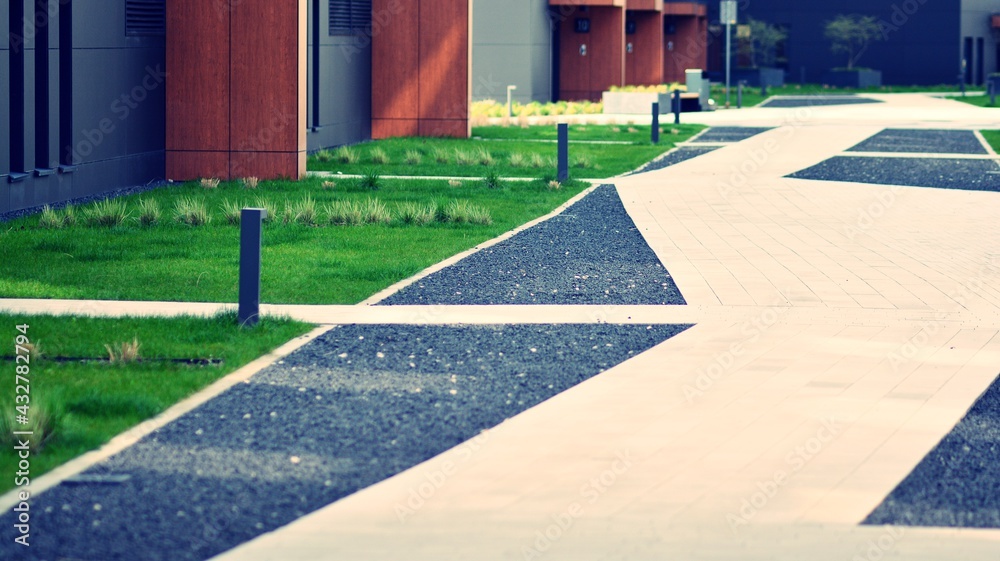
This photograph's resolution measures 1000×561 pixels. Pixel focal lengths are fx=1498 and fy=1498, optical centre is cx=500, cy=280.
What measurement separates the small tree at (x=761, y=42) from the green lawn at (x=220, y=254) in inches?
2338

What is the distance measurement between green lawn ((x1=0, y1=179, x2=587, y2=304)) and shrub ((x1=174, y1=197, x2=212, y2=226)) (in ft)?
0.35

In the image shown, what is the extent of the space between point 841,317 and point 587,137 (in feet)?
75.2

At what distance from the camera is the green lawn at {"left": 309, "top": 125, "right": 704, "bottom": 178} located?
24.2m

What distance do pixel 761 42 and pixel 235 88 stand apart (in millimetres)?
58145

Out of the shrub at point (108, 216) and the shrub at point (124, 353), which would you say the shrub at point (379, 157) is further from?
the shrub at point (124, 353)

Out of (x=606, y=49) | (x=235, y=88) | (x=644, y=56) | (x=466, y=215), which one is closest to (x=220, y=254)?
(x=466, y=215)

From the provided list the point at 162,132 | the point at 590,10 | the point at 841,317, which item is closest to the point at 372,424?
the point at 841,317

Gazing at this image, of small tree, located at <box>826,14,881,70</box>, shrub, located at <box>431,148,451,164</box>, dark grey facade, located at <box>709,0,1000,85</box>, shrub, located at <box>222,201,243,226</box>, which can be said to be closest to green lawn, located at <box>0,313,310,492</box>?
shrub, located at <box>222,201,243,226</box>

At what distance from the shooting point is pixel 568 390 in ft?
28.2

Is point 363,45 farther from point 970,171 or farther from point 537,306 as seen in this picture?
point 537,306

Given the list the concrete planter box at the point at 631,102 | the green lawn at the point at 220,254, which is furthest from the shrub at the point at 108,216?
the concrete planter box at the point at 631,102

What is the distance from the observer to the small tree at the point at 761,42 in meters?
76.2

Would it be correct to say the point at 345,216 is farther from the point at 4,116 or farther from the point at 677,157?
the point at 677,157

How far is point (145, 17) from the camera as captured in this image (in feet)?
69.4
